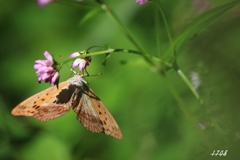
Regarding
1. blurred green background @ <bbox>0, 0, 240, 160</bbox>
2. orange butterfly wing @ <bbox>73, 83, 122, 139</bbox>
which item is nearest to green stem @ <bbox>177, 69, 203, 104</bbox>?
blurred green background @ <bbox>0, 0, 240, 160</bbox>

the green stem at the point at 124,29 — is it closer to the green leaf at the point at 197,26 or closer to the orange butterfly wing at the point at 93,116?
the green leaf at the point at 197,26

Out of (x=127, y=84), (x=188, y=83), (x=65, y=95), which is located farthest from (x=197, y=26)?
(x=127, y=84)

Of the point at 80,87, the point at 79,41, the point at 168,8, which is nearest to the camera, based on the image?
the point at 80,87

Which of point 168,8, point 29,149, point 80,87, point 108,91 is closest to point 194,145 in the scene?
point 80,87

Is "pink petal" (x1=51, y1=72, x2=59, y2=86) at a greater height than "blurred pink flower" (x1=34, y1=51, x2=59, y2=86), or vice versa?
"blurred pink flower" (x1=34, y1=51, x2=59, y2=86)

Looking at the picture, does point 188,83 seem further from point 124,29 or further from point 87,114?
point 87,114

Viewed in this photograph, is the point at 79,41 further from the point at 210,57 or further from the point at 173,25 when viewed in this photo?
the point at 210,57

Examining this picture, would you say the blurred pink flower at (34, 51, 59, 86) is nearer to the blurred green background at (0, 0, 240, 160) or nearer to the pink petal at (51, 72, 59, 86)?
the pink petal at (51, 72, 59, 86)
